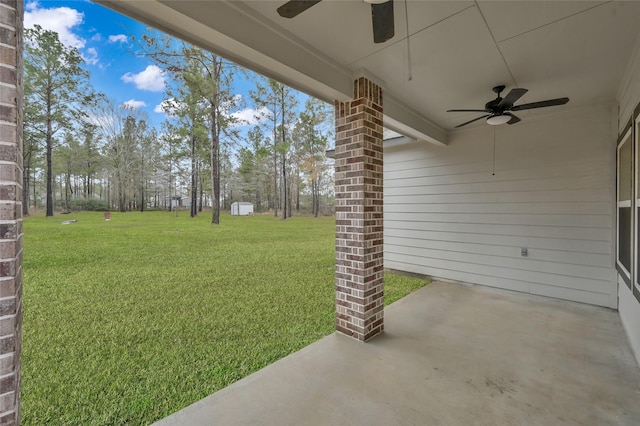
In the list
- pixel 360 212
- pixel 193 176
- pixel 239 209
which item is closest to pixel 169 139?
pixel 193 176

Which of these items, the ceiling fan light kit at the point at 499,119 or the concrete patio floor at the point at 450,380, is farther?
the ceiling fan light kit at the point at 499,119

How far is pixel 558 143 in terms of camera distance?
387cm

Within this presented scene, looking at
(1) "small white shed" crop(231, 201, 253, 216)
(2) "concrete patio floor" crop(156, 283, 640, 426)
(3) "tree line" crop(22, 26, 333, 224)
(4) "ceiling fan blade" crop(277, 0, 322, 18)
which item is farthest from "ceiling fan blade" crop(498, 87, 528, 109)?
(1) "small white shed" crop(231, 201, 253, 216)

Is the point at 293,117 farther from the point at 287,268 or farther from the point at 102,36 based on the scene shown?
the point at 287,268

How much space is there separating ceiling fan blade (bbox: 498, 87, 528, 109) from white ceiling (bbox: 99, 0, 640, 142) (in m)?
0.25

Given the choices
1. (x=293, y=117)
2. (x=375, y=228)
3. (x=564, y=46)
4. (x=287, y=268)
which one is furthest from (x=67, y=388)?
(x=293, y=117)

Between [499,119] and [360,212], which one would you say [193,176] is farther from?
[499,119]

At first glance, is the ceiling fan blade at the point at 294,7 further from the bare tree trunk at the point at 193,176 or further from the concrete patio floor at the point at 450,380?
the bare tree trunk at the point at 193,176

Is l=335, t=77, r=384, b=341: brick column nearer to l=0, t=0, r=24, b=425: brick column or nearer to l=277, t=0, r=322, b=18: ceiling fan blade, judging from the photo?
l=277, t=0, r=322, b=18: ceiling fan blade

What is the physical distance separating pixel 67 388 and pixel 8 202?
6.22ft

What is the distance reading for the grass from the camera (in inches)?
77.0

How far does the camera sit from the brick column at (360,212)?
2.68m

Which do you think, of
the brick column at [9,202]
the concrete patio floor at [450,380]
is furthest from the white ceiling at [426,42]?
the concrete patio floor at [450,380]

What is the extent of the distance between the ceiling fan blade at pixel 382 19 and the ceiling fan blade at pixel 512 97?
5.49 ft
